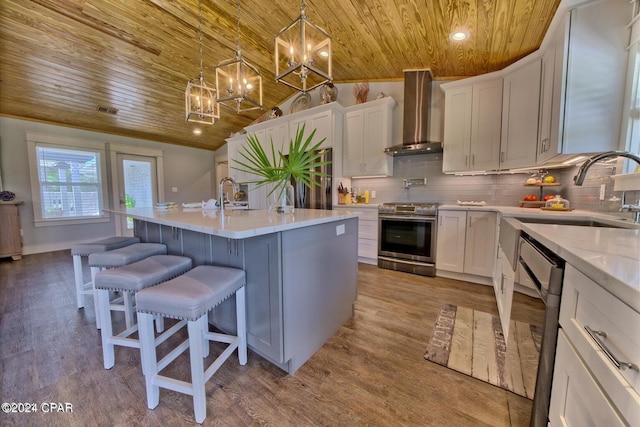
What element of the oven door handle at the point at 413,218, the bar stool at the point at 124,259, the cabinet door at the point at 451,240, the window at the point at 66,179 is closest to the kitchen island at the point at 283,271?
the bar stool at the point at 124,259

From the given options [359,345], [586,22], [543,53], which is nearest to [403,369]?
[359,345]

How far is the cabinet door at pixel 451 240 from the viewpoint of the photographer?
2828 mm

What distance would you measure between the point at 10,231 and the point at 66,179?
49.1 inches

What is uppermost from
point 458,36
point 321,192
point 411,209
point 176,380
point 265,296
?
point 458,36

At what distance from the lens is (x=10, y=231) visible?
12.2 feet

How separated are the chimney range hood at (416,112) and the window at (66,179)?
19.1 ft

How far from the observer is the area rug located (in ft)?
3.03

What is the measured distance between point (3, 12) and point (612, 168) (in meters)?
5.76

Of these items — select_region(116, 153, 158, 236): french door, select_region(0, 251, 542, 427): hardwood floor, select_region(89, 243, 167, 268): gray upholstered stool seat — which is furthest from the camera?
select_region(116, 153, 158, 236): french door

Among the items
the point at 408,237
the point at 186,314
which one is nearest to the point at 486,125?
the point at 408,237

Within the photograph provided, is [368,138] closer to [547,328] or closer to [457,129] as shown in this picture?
[457,129]

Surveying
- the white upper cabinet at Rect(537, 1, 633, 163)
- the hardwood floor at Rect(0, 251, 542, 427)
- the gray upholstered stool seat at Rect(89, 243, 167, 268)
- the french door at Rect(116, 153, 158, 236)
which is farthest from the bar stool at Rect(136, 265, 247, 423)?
the french door at Rect(116, 153, 158, 236)

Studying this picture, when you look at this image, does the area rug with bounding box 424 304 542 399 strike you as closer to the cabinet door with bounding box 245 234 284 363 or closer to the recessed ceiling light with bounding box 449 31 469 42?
the cabinet door with bounding box 245 234 284 363

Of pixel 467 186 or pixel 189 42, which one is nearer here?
pixel 189 42
